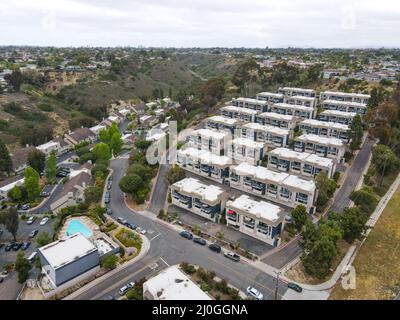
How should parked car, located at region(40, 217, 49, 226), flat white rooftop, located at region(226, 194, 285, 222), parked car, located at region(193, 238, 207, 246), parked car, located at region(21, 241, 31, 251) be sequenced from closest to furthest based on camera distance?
flat white rooftop, located at region(226, 194, 285, 222)
parked car, located at region(193, 238, 207, 246)
parked car, located at region(21, 241, 31, 251)
parked car, located at region(40, 217, 49, 226)

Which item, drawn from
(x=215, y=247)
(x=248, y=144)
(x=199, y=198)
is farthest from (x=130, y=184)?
(x=248, y=144)

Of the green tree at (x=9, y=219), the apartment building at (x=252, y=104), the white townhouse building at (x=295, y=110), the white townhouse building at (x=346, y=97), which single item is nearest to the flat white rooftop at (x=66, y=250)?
the green tree at (x=9, y=219)

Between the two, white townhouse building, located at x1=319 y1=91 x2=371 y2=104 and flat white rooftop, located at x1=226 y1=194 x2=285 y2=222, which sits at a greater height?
white townhouse building, located at x1=319 y1=91 x2=371 y2=104

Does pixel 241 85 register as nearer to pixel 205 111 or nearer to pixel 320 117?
pixel 205 111

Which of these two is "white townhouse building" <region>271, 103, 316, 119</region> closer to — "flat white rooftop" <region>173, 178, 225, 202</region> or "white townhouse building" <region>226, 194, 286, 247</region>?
"flat white rooftop" <region>173, 178, 225, 202</region>

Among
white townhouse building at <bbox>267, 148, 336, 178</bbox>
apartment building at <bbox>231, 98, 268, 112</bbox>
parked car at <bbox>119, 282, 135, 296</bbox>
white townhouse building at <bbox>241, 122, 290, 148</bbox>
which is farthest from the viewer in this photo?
apartment building at <bbox>231, 98, 268, 112</bbox>

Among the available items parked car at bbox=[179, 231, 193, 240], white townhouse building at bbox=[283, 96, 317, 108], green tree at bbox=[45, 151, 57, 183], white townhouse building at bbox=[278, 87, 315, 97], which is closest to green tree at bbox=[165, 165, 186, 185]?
parked car at bbox=[179, 231, 193, 240]

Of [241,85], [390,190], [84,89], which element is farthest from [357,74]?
[84,89]

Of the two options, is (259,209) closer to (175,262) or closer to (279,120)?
(175,262)

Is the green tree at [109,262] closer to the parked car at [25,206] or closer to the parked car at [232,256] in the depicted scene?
the parked car at [232,256]
